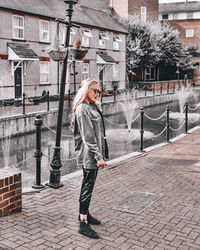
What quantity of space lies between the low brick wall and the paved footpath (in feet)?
0.40

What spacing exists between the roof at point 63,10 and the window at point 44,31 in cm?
62

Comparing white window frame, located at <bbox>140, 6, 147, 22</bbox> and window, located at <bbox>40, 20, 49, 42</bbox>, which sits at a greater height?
white window frame, located at <bbox>140, 6, 147, 22</bbox>

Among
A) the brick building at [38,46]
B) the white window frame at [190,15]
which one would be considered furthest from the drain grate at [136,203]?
the white window frame at [190,15]

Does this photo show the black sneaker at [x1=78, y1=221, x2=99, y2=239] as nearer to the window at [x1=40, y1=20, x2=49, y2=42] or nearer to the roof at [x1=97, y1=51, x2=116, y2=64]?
the window at [x1=40, y1=20, x2=49, y2=42]

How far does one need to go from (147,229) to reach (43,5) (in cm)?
2467

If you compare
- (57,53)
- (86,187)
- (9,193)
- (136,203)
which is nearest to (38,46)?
(57,53)

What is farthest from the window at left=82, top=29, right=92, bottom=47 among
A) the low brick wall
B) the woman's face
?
the woman's face

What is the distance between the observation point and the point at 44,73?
25.6 metres

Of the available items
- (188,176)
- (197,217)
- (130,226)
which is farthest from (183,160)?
(130,226)

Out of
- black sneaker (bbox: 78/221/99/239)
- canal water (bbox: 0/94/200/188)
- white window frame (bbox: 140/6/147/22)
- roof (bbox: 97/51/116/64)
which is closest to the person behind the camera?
black sneaker (bbox: 78/221/99/239)

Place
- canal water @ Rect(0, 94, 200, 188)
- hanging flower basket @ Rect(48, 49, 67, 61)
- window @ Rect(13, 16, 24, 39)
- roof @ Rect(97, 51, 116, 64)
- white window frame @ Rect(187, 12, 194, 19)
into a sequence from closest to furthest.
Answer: hanging flower basket @ Rect(48, 49, 67, 61) → canal water @ Rect(0, 94, 200, 188) → window @ Rect(13, 16, 24, 39) → roof @ Rect(97, 51, 116, 64) → white window frame @ Rect(187, 12, 194, 19)

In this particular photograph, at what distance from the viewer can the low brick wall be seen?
16.4 ft

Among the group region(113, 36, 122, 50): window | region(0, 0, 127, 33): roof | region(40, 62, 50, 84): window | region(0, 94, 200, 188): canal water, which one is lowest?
region(0, 94, 200, 188): canal water

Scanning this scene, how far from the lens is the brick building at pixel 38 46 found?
2242 centimetres
